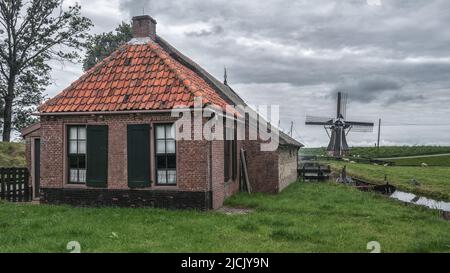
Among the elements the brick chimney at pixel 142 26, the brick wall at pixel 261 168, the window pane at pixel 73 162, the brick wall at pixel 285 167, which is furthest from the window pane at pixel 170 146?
the brick wall at pixel 285 167

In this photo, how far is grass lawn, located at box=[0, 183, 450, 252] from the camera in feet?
28.3

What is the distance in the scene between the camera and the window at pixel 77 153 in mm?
14344

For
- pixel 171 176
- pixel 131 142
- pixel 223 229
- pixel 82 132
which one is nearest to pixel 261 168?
pixel 171 176

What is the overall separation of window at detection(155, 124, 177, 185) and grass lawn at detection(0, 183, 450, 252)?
4.22 feet

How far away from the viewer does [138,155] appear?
13508 millimetres

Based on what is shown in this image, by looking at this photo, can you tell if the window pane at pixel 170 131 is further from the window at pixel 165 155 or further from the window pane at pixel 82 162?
the window pane at pixel 82 162

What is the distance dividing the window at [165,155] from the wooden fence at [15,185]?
633 cm

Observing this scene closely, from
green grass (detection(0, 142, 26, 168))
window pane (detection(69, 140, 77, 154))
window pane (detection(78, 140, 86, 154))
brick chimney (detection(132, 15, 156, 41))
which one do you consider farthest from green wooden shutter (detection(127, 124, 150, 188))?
green grass (detection(0, 142, 26, 168))

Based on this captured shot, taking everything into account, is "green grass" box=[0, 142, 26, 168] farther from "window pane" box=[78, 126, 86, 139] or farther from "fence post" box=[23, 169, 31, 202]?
"window pane" box=[78, 126, 86, 139]

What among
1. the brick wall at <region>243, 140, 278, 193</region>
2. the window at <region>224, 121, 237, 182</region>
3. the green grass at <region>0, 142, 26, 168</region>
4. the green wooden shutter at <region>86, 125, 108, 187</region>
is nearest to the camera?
the green wooden shutter at <region>86, 125, 108, 187</region>

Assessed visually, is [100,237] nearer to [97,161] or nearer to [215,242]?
[215,242]
